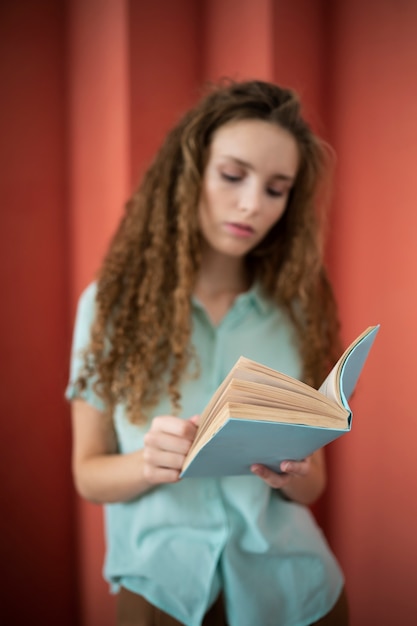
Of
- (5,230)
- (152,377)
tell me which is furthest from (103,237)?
(152,377)

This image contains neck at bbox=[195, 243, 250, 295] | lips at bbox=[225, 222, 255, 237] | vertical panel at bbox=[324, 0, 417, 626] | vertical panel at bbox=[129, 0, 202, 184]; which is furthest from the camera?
vertical panel at bbox=[129, 0, 202, 184]

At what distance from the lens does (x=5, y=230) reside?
121 cm

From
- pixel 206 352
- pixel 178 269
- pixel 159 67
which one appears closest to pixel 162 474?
pixel 206 352

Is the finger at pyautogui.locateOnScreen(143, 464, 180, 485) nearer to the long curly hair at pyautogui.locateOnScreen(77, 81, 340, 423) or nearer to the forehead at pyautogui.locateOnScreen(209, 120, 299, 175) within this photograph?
the long curly hair at pyautogui.locateOnScreen(77, 81, 340, 423)

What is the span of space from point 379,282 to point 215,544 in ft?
1.64

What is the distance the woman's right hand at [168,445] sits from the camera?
720mm

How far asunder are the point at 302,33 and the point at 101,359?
77 cm

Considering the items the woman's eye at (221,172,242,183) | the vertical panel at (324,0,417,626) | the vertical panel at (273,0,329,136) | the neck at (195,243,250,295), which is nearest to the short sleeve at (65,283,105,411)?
the neck at (195,243,250,295)

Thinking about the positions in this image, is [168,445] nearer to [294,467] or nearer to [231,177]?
[294,467]

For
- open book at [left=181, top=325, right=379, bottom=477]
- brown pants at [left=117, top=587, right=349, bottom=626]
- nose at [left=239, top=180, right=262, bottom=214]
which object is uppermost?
nose at [left=239, top=180, right=262, bottom=214]

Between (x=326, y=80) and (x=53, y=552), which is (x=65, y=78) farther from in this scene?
(x=53, y=552)

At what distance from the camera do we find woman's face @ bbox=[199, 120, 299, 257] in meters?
0.89

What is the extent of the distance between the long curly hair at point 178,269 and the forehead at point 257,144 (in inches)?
0.8

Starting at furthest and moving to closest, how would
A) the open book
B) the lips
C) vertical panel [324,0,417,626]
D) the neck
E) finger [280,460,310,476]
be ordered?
the neck → the lips → vertical panel [324,0,417,626] → finger [280,460,310,476] → the open book
